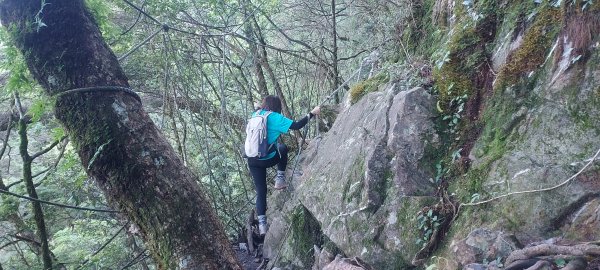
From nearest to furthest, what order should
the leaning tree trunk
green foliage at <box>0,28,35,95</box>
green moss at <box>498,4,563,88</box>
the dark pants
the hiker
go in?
the leaning tree trunk → green foliage at <box>0,28,35,95</box> → green moss at <box>498,4,563,88</box> → the hiker → the dark pants

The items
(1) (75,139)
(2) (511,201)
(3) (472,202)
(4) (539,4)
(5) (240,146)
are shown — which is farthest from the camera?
(5) (240,146)

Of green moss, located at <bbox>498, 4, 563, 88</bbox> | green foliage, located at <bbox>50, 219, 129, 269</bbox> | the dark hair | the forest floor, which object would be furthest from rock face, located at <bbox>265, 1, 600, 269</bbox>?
green foliage, located at <bbox>50, 219, 129, 269</bbox>

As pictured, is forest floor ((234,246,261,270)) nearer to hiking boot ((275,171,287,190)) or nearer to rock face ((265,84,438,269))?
rock face ((265,84,438,269))

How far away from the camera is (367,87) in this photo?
5672 millimetres

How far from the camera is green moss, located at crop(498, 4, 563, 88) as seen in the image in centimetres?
343

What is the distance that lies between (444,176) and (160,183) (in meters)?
2.45

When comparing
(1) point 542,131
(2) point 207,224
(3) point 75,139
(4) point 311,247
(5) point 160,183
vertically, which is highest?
(3) point 75,139

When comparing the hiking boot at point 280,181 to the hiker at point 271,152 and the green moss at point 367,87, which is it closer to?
the hiker at point 271,152

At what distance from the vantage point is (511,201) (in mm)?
3025

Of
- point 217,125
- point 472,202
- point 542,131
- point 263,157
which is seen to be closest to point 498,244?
point 472,202

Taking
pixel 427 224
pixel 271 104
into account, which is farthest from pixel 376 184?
pixel 271 104

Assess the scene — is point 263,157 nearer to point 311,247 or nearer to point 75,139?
point 311,247

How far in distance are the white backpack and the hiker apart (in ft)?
0.29

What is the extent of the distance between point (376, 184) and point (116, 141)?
241cm
